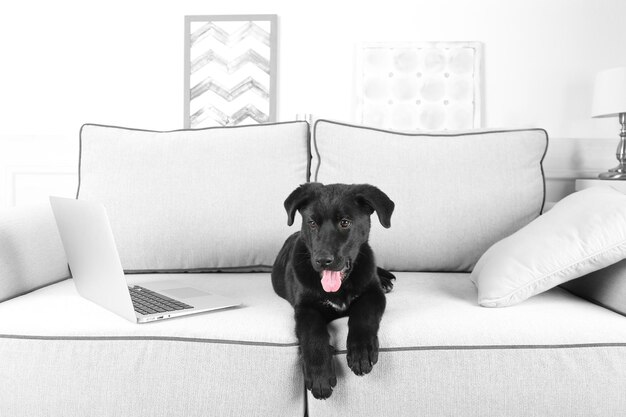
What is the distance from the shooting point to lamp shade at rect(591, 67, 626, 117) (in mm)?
2822

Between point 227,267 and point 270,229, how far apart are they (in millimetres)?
223

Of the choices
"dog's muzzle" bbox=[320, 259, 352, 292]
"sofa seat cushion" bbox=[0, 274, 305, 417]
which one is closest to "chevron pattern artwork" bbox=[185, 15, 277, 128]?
"dog's muzzle" bbox=[320, 259, 352, 292]

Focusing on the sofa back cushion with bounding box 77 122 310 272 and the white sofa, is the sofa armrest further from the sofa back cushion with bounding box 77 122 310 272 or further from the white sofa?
the sofa back cushion with bounding box 77 122 310 272

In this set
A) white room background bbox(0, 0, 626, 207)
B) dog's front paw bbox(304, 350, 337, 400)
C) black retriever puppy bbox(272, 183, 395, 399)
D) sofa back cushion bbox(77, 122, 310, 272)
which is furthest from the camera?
white room background bbox(0, 0, 626, 207)

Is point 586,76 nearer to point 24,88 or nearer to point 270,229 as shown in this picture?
point 270,229

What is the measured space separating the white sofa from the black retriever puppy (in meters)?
0.05

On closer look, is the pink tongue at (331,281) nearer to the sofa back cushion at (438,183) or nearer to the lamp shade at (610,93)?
the sofa back cushion at (438,183)

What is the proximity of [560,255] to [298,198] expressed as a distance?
2.46ft

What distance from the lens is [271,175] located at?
1986 mm

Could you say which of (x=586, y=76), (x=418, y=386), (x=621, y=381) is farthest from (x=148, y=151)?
(x=586, y=76)

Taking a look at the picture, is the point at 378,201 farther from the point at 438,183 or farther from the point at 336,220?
the point at 438,183

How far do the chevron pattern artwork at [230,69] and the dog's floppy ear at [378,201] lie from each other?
202cm

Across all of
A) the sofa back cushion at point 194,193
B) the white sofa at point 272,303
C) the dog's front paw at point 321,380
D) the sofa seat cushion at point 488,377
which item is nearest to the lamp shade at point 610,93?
the white sofa at point 272,303

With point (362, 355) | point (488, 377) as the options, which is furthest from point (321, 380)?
point (488, 377)
